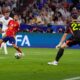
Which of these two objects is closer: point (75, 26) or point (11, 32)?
point (75, 26)

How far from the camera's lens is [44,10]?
103 feet

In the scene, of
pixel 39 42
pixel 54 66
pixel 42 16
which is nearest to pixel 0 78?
→ pixel 54 66

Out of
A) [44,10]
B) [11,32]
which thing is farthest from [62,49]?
[44,10]

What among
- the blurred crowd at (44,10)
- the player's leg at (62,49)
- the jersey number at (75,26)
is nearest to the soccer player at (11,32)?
the player's leg at (62,49)

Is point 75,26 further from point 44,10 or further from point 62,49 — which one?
point 44,10

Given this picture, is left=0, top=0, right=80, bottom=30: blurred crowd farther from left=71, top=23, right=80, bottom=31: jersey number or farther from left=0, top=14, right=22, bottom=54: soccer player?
left=71, top=23, right=80, bottom=31: jersey number

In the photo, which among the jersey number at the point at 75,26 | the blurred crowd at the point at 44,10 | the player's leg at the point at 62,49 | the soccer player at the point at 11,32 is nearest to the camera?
the player's leg at the point at 62,49

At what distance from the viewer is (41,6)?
108ft

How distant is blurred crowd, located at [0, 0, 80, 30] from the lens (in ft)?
99.4

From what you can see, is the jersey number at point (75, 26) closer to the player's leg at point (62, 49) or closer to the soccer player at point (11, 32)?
the player's leg at point (62, 49)

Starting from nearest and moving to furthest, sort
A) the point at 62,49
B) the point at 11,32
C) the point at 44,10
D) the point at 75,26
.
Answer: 1. the point at 62,49
2. the point at 75,26
3. the point at 11,32
4. the point at 44,10

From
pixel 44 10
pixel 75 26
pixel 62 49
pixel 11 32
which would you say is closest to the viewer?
pixel 62 49

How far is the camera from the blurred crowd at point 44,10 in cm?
3030

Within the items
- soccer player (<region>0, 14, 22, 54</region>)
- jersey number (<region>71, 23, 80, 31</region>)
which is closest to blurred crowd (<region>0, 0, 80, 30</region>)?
soccer player (<region>0, 14, 22, 54</region>)
